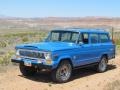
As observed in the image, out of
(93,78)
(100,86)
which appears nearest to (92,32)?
(93,78)

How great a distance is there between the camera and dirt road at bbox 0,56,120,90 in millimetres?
10320

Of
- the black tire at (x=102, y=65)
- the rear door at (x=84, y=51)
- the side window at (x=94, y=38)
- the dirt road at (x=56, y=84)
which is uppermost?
the side window at (x=94, y=38)

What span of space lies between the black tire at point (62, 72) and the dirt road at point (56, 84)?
19cm

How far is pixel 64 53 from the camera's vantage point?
10.8 metres

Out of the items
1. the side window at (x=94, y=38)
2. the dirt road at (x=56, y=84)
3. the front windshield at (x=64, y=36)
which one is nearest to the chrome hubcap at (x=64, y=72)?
the dirt road at (x=56, y=84)

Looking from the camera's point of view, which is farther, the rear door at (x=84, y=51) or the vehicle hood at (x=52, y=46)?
the rear door at (x=84, y=51)

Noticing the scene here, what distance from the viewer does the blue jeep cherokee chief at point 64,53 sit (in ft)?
34.7

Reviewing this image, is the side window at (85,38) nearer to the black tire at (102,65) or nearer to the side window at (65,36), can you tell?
the side window at (65,36)

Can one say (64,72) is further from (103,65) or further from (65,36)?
(103,65)

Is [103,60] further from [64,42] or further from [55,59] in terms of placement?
[55,59]

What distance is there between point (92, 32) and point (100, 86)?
8.87 feet

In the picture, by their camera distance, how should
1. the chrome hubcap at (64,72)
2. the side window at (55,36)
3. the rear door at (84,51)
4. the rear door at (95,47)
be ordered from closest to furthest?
the chrome hubcap at (64,72) < the rear door at (84,51) < the side window at (55,36) < the rear door at (95,47)

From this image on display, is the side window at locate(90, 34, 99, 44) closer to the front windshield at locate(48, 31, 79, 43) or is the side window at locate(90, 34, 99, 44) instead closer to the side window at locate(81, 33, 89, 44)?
the side window at locate(81, 33, 89, 44)

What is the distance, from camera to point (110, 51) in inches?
544
